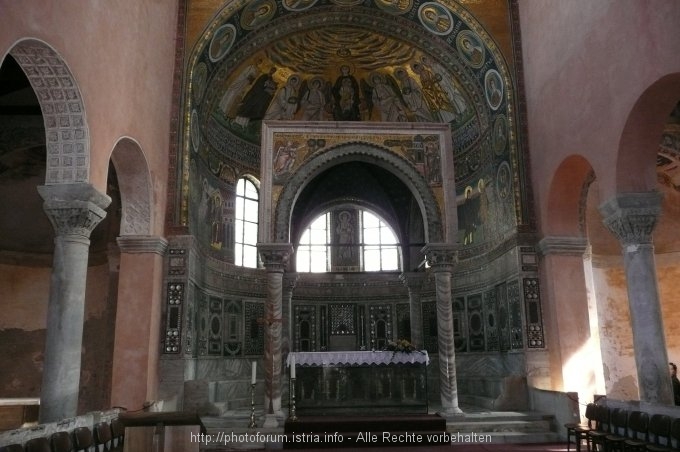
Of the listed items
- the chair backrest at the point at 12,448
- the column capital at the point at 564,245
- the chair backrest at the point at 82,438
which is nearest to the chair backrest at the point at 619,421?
the column capital at the point at 564,245

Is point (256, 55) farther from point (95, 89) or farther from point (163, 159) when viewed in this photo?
point (95, 89)

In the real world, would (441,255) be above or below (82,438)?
above

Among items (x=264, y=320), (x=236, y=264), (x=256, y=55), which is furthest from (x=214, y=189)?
(x=264, y=320)

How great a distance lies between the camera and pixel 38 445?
22.6 feet

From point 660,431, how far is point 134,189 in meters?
10.9

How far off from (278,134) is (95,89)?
17.9ft

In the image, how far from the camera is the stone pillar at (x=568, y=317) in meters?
13.8

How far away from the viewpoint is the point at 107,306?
15.9 metres

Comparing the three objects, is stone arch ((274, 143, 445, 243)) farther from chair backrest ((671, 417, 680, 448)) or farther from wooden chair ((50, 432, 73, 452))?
wooden chair ((50, 432, 73, 452))

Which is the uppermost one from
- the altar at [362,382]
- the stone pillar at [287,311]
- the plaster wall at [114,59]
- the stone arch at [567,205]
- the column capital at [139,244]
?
A: the plaster wall at [114,59]

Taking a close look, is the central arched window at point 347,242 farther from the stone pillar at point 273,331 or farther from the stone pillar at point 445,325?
the stone pillar at point 273,331

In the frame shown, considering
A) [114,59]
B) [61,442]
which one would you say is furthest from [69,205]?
[61,442]

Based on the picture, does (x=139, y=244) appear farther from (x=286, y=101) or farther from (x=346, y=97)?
(x=346, y=97)

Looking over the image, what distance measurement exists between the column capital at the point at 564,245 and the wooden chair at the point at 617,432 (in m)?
4.98
